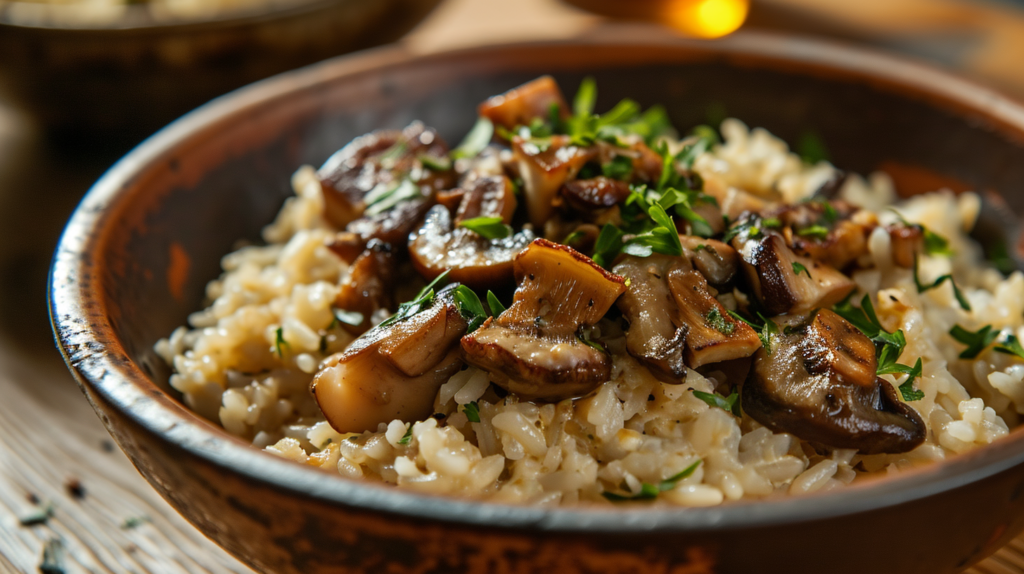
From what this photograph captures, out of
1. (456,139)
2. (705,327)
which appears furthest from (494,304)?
(456,139)

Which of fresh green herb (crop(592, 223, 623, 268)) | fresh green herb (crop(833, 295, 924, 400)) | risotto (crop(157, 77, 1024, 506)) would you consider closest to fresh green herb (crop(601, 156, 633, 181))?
risotto (crop(157, 77, 1024, 506))

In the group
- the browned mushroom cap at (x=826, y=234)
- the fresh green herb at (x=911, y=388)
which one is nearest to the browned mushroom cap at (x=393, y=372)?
the browned mushroom cap at (x=826, y=234)

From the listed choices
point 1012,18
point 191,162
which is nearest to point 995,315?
point 191,162

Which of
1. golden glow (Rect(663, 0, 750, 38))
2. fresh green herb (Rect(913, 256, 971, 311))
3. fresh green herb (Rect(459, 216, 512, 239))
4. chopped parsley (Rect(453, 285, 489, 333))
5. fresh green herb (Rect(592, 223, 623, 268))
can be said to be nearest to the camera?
chopped parsley (Rect(453, 285, 489, 333))

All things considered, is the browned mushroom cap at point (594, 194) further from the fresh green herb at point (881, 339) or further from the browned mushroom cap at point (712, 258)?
the fresh green herb at point (881, 339)

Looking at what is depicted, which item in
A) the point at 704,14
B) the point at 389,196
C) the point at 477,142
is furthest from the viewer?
the point at 704,14

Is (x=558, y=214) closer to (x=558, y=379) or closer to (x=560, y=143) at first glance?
(x=560, y=143)

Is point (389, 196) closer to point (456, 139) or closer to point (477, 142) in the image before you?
point (477, 142)

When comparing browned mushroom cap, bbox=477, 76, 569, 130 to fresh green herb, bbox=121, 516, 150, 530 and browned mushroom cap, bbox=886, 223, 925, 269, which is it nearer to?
browned mushroom cap, bbox=886, 223, 925, 269
